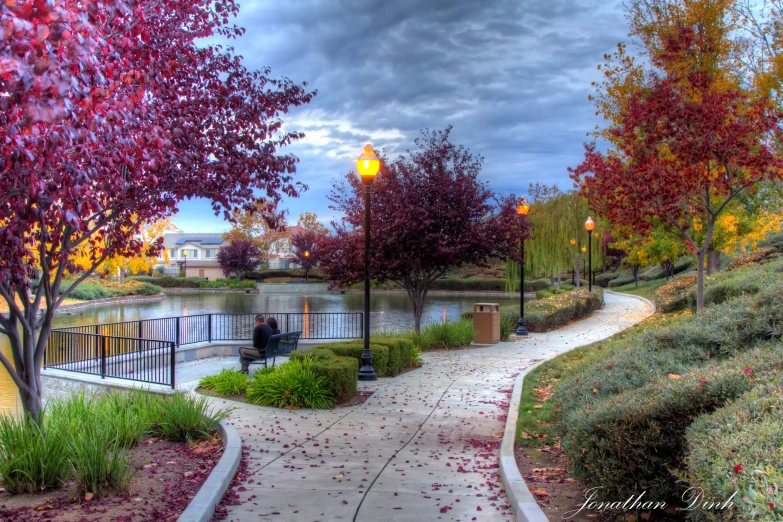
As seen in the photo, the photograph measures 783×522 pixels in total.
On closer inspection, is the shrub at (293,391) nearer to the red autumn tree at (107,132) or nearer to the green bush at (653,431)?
the red autumn tree at (107,132)

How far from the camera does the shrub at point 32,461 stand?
5.29 metres

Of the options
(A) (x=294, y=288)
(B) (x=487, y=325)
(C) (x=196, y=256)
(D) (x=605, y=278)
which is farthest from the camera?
(C) (x=196, y=256)

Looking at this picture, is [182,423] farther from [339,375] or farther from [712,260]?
[712,260]

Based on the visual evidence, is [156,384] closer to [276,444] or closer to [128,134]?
[276,444]

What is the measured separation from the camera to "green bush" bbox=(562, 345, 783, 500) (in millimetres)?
4523

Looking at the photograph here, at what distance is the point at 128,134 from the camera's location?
4836 millimetres

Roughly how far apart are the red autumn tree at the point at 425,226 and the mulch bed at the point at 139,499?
1033 cm

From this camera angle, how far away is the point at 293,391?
9.56 meters

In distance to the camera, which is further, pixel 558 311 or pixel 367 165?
pixel 558 311

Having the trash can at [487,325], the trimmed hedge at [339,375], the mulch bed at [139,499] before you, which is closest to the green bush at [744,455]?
the mulch bed at [139,499]

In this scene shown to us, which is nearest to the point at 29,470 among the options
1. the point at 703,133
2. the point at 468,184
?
the point at 703,133

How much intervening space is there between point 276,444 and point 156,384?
16.1 ft

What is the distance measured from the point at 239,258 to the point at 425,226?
6329 cm

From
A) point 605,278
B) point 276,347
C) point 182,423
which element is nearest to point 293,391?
point 182,423
